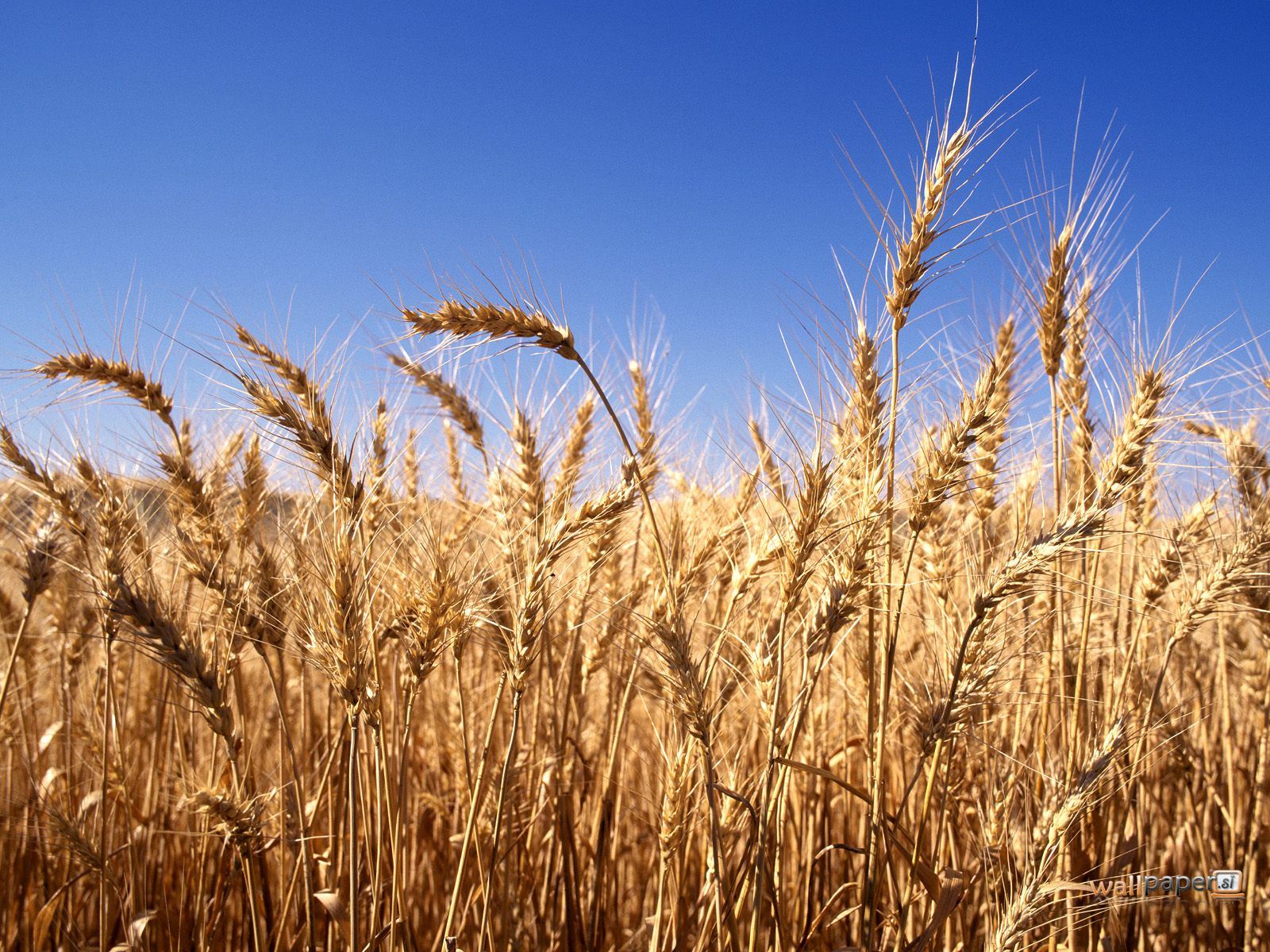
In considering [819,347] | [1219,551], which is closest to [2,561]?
[819,347]

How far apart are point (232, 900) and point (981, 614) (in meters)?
2.32

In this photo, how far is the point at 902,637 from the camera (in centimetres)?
287

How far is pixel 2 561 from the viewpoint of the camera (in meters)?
3.32

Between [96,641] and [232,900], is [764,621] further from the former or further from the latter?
[96,641]

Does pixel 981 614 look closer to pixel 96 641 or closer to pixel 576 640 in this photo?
pixel 576 640

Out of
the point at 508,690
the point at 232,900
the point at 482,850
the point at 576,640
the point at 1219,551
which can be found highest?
the point at 1219,551

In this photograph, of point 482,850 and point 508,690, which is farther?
point 508,690

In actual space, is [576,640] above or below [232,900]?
above

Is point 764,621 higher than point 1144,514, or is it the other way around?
point 1144,514

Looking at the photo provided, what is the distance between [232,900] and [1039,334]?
9.79 ft

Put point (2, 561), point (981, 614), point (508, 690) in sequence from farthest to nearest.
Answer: point (2, 561) < point (508, 690) < point (981, 614)

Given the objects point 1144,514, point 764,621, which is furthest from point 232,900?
point 1144,514

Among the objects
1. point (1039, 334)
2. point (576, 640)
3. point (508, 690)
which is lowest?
point (508, 690)

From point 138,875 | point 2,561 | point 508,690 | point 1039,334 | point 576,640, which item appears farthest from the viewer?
point 2,561
